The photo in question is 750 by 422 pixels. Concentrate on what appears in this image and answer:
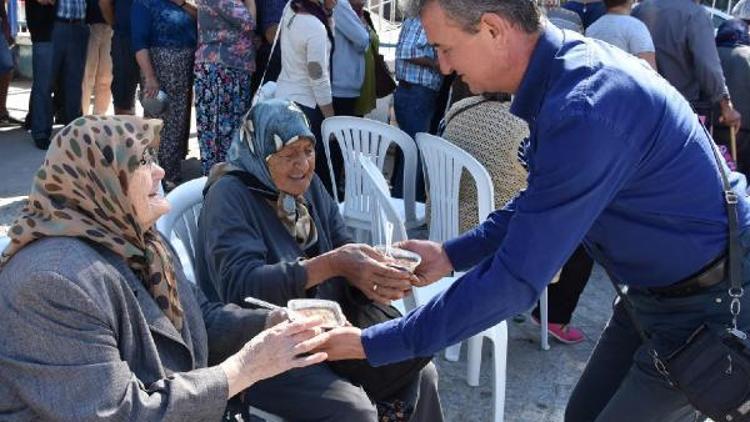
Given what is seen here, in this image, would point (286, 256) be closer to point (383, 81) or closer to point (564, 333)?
point (564, 333)

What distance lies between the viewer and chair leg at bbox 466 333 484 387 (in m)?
3.41

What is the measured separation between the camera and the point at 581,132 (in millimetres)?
1585

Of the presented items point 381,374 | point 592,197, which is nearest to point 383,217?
point 381,374

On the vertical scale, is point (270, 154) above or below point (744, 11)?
below

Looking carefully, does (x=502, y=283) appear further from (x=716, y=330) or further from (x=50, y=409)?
(x=50, y=409)

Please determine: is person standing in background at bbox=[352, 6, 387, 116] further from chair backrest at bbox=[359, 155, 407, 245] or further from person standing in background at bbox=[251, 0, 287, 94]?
chair backrest at bbox=[359, 155, 407, 245]

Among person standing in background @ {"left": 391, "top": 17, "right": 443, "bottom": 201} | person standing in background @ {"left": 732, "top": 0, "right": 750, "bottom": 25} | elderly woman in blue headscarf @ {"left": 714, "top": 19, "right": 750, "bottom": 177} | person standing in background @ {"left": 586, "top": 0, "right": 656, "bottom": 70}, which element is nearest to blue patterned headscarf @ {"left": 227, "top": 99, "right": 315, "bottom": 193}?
person standing in background @ {"left": 391, "top": 17, "right": 443, "bottom": 201}

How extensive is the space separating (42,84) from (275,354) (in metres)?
5.66

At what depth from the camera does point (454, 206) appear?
363 cm

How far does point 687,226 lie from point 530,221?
390mm

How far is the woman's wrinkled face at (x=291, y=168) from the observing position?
276 cm

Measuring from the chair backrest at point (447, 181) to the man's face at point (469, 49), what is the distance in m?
1.58

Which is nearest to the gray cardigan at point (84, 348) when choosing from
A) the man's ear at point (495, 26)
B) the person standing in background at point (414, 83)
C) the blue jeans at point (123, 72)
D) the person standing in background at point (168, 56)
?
the man's ear at point (495, 26)

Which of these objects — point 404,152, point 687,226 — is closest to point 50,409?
point 687,226
